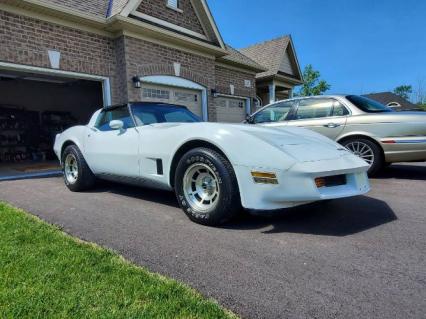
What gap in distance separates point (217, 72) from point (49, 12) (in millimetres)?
6358

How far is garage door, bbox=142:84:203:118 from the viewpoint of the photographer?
31.1 feet

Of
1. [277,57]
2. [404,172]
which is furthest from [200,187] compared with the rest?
[277,57]

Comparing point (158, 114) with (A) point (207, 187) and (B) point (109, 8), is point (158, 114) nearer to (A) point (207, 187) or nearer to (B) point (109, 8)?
(A) point (207, 187)

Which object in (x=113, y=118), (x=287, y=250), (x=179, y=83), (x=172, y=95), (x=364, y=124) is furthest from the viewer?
(x=179, y=83)

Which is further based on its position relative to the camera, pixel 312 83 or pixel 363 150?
pixel 312 83

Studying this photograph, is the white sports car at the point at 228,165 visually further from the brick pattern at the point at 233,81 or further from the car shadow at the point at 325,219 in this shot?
the brick pattern at the point at 233,81

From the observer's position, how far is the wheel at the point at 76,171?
4.85 meters

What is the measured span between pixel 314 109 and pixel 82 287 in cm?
523

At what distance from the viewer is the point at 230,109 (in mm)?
13398

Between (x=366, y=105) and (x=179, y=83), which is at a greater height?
A: (x=179, y=83)

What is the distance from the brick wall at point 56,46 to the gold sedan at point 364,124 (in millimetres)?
4883

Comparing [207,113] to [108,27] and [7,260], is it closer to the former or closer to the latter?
[108,27]

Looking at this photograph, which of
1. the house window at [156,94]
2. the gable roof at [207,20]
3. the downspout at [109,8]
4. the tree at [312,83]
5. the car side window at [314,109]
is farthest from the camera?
the tree at [312,83]

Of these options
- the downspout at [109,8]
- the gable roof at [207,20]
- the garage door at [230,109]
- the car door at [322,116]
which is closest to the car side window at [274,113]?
the car door at [322,116]
